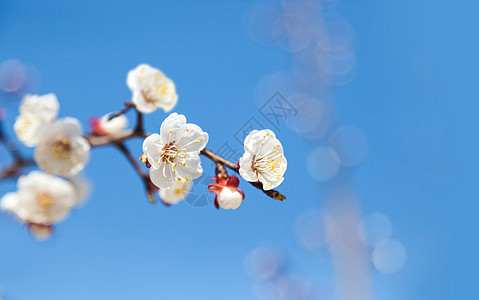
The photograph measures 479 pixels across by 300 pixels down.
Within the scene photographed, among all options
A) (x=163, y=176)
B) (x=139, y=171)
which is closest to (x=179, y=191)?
(x=139, y=171)

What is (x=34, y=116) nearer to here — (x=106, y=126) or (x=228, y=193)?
(x=106, y=126)

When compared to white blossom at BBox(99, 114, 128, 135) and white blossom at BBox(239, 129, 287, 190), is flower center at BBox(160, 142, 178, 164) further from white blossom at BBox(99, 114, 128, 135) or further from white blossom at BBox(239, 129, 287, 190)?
white blossom at BBox(99, 114, 128, 135)

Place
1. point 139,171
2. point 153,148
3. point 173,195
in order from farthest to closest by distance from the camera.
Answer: point 173,195, point 139,171, point 153,148

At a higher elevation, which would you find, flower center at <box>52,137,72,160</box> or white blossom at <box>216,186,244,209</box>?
flower center at <box>52,137,72,160</box>

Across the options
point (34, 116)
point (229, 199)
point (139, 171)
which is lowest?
point (229, 199)

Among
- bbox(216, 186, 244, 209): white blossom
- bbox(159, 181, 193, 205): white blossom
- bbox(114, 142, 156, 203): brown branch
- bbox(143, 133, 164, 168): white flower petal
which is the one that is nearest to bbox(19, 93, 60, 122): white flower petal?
bbox(114, 142, 156, 203): brown branch

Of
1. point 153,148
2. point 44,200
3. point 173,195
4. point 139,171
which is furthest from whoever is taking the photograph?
point 44,200

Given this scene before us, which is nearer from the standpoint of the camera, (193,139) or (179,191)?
(193,139)
